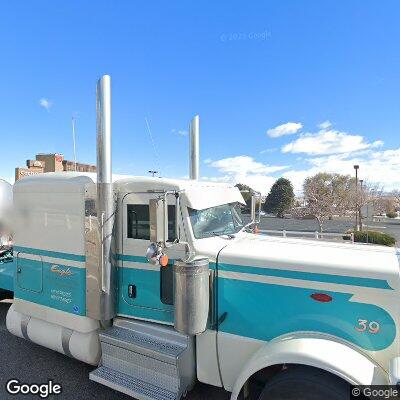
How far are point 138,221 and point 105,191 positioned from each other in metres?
0.45

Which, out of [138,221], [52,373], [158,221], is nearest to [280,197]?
[52,373]

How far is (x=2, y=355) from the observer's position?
4.32 m

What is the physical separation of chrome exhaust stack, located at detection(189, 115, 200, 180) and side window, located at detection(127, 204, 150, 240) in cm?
211

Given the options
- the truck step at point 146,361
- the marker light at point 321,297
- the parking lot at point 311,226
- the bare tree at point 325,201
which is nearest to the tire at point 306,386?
the marker light at point 321,297

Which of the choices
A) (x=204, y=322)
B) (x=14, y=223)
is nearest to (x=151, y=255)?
(x=204, y=322)

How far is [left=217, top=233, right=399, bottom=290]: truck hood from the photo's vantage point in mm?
2426

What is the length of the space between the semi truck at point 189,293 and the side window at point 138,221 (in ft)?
0.04

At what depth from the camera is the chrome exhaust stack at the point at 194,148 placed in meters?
5.23

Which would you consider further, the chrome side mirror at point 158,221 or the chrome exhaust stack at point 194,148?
the chrome exhaust stack at point 194,148

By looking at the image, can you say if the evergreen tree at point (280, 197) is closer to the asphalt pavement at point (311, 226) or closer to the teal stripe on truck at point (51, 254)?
the asphalt pavement at point (311, 226)

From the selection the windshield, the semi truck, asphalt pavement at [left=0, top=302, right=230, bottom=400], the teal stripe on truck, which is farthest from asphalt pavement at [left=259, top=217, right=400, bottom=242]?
the semi truck

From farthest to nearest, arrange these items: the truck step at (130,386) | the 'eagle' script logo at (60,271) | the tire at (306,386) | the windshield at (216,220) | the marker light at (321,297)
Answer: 1. the 'eagle' script logo at (60,271)
2. the windshield at (216,220)
3. the truck step at (130,386)
4. the marker light at (321,297)
5. the tire at (306,386)

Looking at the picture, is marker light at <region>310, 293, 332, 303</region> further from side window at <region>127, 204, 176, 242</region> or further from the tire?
side window at <region>127, 204, 176, 242</region>

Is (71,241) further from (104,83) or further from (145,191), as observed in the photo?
(104,83)
